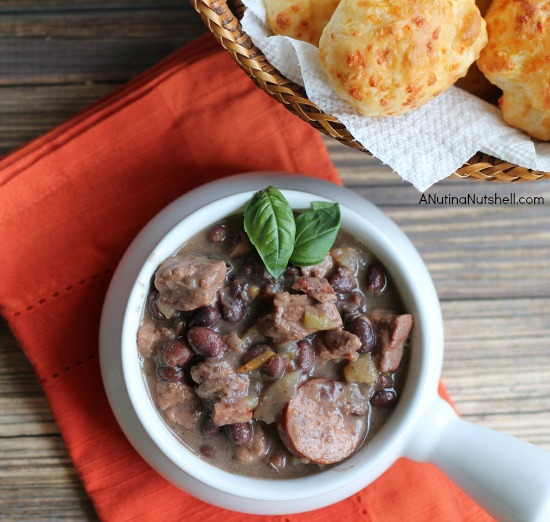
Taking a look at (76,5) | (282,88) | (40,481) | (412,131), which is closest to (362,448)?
(412,131)

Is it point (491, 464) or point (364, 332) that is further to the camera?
point (364, 332)

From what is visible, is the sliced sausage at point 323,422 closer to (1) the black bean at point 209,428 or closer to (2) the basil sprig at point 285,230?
(1) the black bean at point 209,428

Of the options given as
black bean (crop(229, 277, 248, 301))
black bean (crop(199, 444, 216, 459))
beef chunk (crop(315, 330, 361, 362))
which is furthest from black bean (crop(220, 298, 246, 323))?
black bean (crop(199, 444, 216, 459))

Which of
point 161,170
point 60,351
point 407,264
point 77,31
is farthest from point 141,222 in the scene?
point 407,264

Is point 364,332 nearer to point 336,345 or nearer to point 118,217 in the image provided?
point 336,345

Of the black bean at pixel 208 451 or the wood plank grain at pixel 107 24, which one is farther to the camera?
the wood plank grain at pixel 107 24

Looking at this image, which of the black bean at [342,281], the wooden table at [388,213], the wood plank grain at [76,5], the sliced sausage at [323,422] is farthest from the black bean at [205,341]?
the wood plank grain at [76,5]

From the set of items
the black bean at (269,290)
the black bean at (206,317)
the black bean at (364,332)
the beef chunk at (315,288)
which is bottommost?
the black bean at (364,332)

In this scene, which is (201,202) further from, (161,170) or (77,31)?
(77,31)
